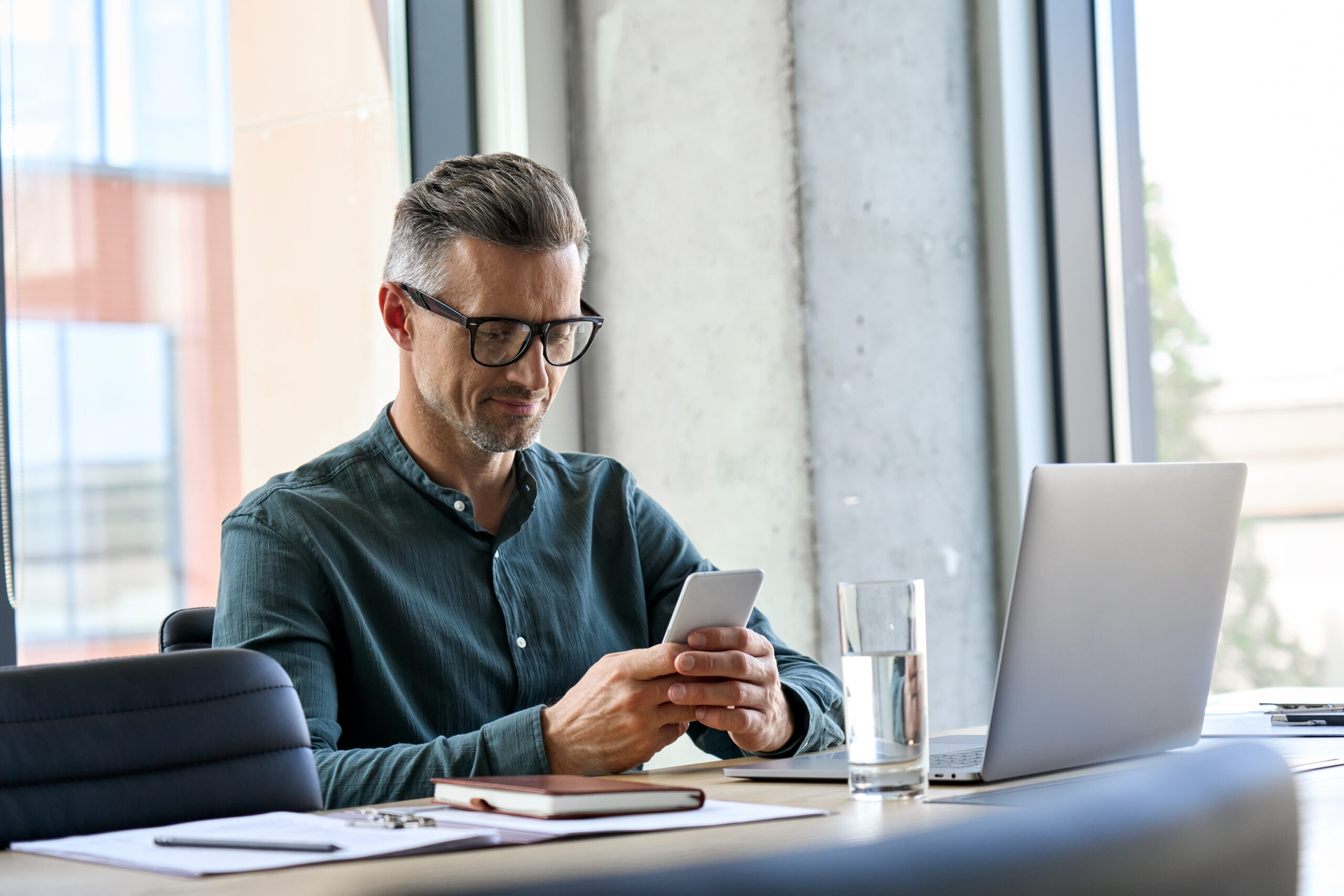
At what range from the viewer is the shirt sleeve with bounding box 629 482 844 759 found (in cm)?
154

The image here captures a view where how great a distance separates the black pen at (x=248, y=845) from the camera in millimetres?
913

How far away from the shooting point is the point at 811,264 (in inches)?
113

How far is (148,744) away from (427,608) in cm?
59

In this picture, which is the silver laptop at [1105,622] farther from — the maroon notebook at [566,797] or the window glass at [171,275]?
the window glass at [171,275]

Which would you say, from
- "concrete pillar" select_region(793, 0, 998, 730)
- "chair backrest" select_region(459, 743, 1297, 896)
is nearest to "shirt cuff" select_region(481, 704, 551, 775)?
"chair backrest" select_region(459, 743, 1297, 896)

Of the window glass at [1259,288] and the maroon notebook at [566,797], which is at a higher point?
the window glass at [1259,288]

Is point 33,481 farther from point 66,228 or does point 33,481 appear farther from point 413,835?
point 413,835

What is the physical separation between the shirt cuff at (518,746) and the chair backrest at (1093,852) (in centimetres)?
109

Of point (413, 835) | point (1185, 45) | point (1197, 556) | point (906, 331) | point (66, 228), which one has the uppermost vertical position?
point (1185, 45)

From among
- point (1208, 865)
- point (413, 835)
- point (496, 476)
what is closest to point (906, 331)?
point (496, 476)

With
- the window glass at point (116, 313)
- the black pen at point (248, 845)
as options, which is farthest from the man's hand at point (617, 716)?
the window glass at point (116, 313)

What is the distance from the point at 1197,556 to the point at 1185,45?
6.92ft

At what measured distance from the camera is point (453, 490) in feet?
5.88

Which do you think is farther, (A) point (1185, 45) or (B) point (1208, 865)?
(A) point (1185, 45)
